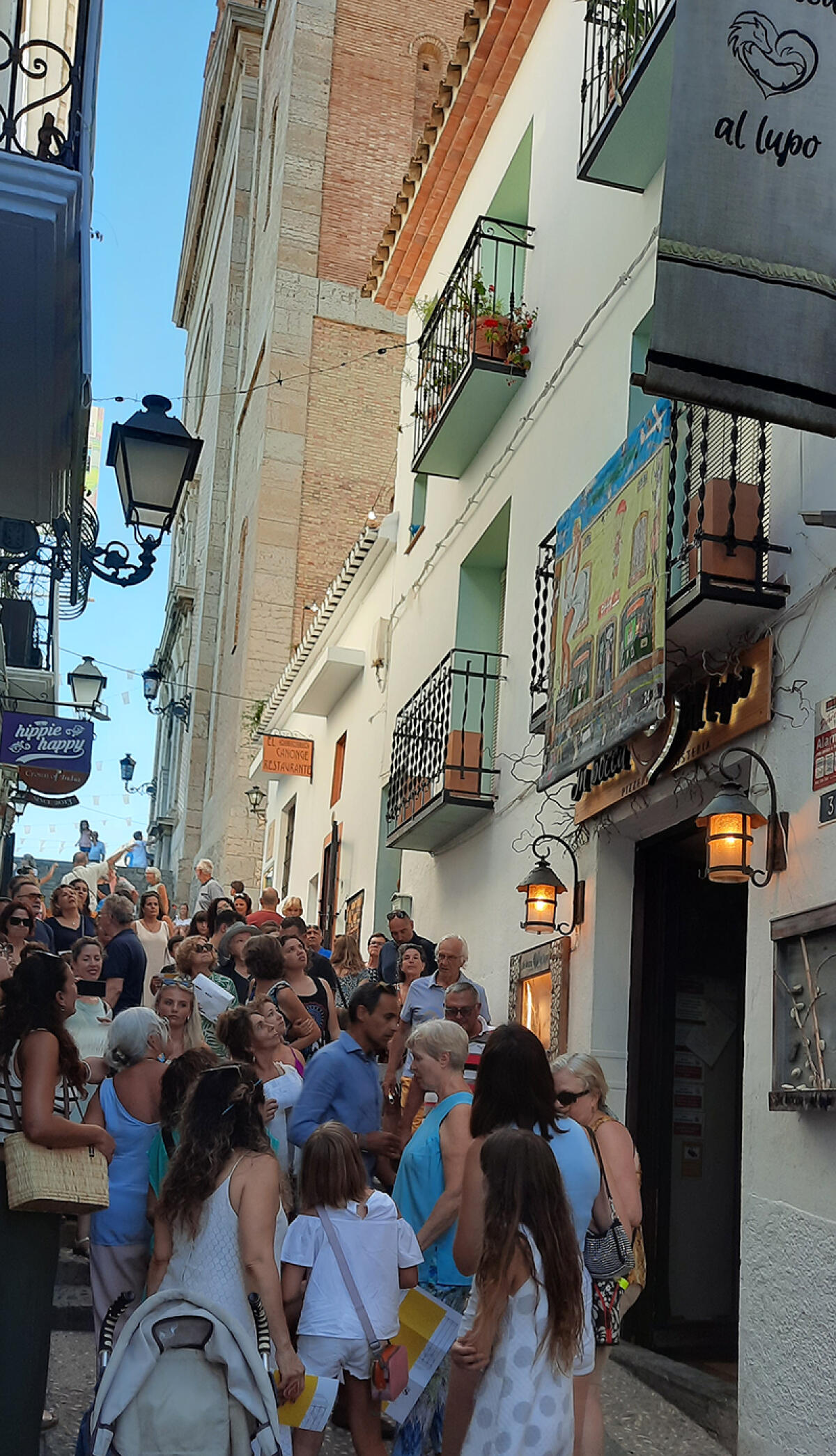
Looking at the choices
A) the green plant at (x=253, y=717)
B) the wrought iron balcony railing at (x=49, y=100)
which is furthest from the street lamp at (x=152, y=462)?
the green plant at (x=253, y=717)

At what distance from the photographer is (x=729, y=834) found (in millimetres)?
6730

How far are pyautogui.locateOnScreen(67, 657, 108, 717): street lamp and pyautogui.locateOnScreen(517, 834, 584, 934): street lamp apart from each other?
12.7m

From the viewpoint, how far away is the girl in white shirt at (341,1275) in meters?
5.04

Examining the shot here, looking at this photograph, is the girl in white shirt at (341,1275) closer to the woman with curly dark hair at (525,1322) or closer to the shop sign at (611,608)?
the woman with curly dark hair at (525,1322)

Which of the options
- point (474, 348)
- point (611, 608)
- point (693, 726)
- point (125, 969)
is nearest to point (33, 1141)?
point (693, 726)

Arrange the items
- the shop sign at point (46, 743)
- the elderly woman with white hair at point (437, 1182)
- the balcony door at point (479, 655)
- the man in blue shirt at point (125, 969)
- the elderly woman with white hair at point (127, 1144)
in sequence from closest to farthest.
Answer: the elderly woman with white hair at point (437, 1182) < the elderly woman with white hair at point (127, 1144) < the man in blue shirt at point (125, 969) < the balcony door at point (479, 655) < the shop sign at point (46, 743)

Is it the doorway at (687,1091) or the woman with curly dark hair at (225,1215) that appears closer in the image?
the woman with curly dark hair at (225,1215)

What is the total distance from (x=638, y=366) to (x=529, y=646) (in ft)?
8.68

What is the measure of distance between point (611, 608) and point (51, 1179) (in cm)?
469

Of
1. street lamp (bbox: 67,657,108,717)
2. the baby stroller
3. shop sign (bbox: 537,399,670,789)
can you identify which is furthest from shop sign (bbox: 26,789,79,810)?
the baby stroller

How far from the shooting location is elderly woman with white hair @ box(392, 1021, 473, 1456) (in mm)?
5348

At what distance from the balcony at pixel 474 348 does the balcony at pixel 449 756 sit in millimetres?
1998

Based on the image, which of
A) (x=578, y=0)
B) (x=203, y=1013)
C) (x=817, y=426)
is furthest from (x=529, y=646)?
(x=817, y=426)

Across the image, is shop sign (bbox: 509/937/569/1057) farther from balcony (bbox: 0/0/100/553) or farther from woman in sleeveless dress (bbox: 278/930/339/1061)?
balcony (bbox: 0/0/100/553)
